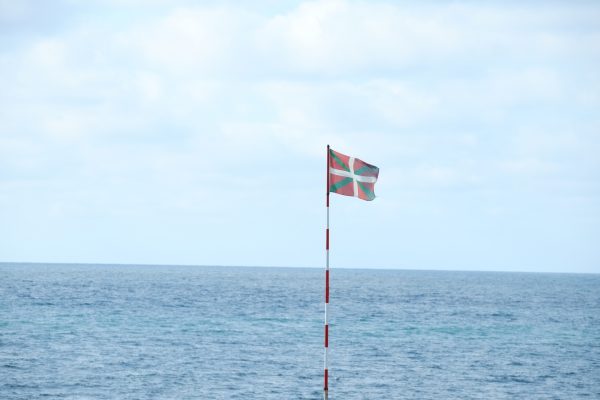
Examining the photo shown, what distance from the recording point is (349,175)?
71.6ft

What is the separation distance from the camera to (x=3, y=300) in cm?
8725

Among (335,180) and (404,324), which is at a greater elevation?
(335,180)

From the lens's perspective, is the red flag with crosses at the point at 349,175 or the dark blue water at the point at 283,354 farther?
the dark blue water at the point at 283,354

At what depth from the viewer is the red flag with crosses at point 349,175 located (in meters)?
21.7

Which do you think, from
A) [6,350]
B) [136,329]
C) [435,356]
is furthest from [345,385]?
[136,329]

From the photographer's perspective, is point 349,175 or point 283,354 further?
point 283,354

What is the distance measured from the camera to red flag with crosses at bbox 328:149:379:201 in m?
21.7

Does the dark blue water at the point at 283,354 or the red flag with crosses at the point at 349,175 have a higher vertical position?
the red flag with crosses at the point at 349,175

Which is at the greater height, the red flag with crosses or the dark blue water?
the red flag with crosses

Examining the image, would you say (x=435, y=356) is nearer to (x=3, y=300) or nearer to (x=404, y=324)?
(x=404, y=324)

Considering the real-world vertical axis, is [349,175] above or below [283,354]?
above

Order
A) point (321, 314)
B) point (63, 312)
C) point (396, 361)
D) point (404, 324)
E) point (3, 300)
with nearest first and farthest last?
point (396, 361)
point (404, 324)
point (63, 312)
point (321, 314)
point (3, 300)

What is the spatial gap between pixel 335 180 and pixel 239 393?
16.7 meters

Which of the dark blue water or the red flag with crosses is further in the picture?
the dark blue water
